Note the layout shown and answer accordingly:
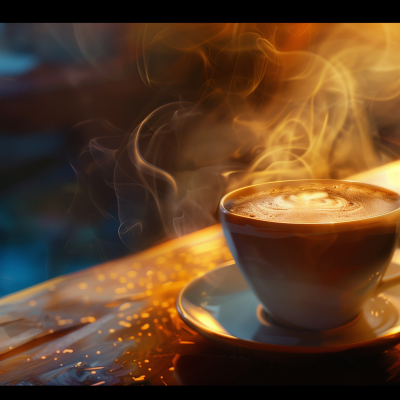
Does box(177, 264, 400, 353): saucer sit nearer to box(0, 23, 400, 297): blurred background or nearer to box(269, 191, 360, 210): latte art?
box(269, 191, 360, 210): latte art

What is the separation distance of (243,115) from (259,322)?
91 cm

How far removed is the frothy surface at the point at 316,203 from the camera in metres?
0.51

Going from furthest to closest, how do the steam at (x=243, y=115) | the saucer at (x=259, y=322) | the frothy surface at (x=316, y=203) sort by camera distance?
1. the steam at (x=243, y=115)
2. the frothy surface at (x=316, y=203)
3. the saucer at (x=259, y=322)

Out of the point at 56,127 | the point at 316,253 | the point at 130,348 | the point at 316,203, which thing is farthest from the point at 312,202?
the point at 56,127

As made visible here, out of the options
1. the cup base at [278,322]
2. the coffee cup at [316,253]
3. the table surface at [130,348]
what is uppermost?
the coffee cup at [316,253]

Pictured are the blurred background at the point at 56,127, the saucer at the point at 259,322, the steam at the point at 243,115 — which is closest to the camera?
Answer: the saucer at the point at 259,322

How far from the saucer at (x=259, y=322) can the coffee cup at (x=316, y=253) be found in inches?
0.8

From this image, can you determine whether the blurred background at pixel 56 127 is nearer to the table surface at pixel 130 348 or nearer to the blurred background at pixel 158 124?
the blurred background at pixel 158 124

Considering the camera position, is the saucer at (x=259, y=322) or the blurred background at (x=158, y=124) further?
the blurred background at (x=158, y=124)

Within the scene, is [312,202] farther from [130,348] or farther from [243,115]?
[243,115]

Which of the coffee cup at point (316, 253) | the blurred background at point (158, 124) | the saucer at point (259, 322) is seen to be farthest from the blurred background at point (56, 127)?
the coffee cup at point (316, 253)

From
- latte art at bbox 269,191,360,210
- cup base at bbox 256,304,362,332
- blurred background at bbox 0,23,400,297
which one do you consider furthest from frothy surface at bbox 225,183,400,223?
blurred background at bbox 0,23,400,297

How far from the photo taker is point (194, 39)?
115cm

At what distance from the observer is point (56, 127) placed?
1082 millimetres
